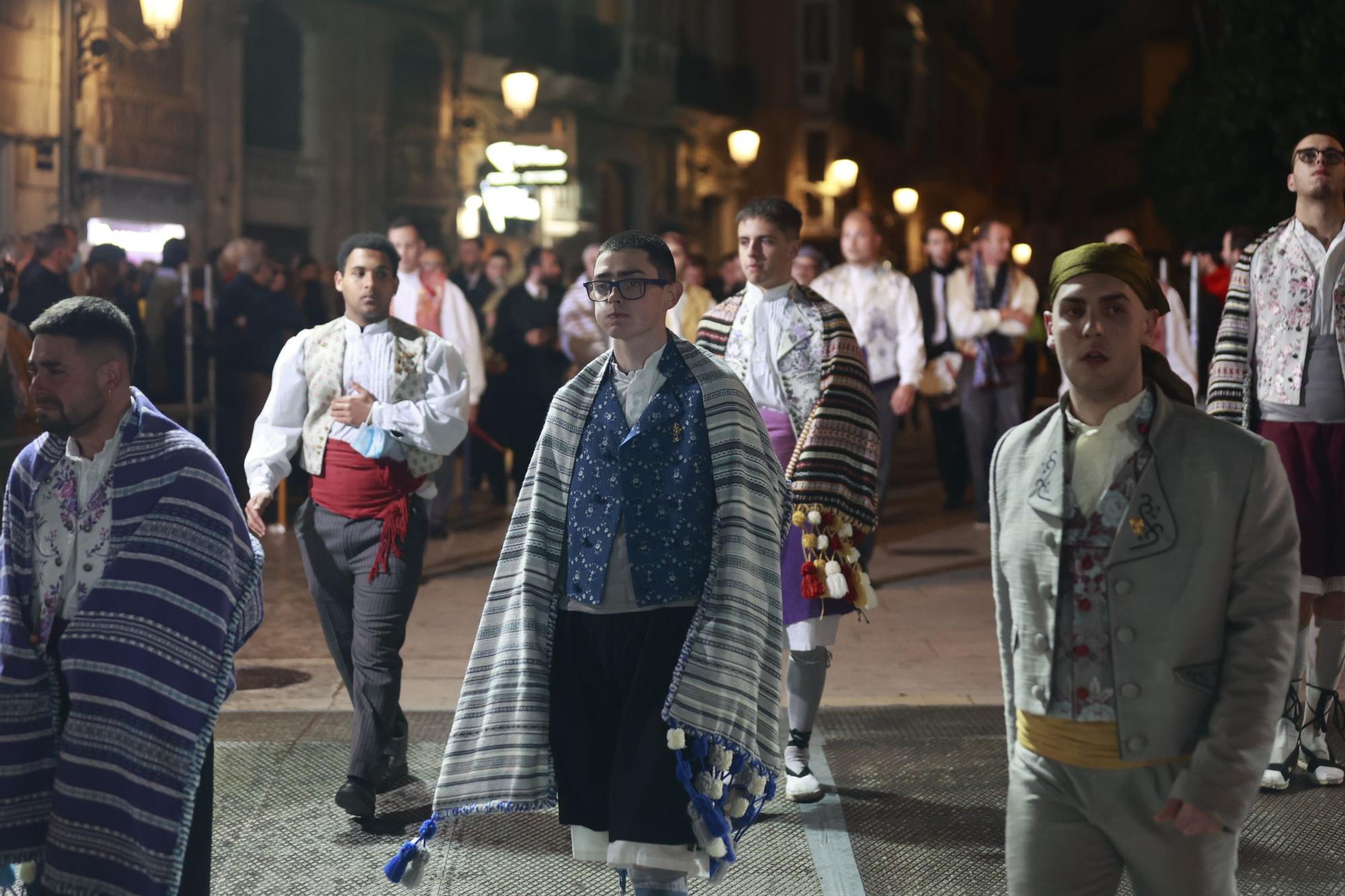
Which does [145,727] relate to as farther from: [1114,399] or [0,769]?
[1114,399]

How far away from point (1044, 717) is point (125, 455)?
6.85 ft

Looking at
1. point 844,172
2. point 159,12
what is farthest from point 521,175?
point 844,172

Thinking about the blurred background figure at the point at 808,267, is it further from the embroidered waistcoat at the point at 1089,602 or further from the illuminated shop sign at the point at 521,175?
the embroidered waistcoat at the point at 1089,602

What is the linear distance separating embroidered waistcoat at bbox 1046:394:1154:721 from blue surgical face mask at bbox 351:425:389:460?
3.18 m

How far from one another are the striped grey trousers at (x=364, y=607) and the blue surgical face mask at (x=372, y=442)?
222mm

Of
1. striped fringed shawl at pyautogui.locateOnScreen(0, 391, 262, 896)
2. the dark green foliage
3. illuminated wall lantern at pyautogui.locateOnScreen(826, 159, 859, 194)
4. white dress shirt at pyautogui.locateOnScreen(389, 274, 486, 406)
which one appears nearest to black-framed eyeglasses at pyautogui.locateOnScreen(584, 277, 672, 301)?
striped fringed shawl at pyautogui.locateOnScreen(0, 391, 262, 896)

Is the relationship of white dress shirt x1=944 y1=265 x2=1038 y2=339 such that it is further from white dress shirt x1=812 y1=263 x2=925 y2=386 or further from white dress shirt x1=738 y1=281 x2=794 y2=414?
white dress shirt x1=738 y1=281 x2=794 y2=414

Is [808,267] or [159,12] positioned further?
[159,12]

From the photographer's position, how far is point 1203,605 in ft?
10.2

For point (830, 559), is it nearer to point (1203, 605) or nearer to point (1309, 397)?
point (1309, 397)

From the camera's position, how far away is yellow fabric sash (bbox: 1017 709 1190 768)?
123 inches

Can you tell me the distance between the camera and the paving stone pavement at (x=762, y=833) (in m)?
5.11

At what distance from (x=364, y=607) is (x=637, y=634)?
1.98 m

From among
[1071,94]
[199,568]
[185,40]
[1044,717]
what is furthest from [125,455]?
[1071,94]
